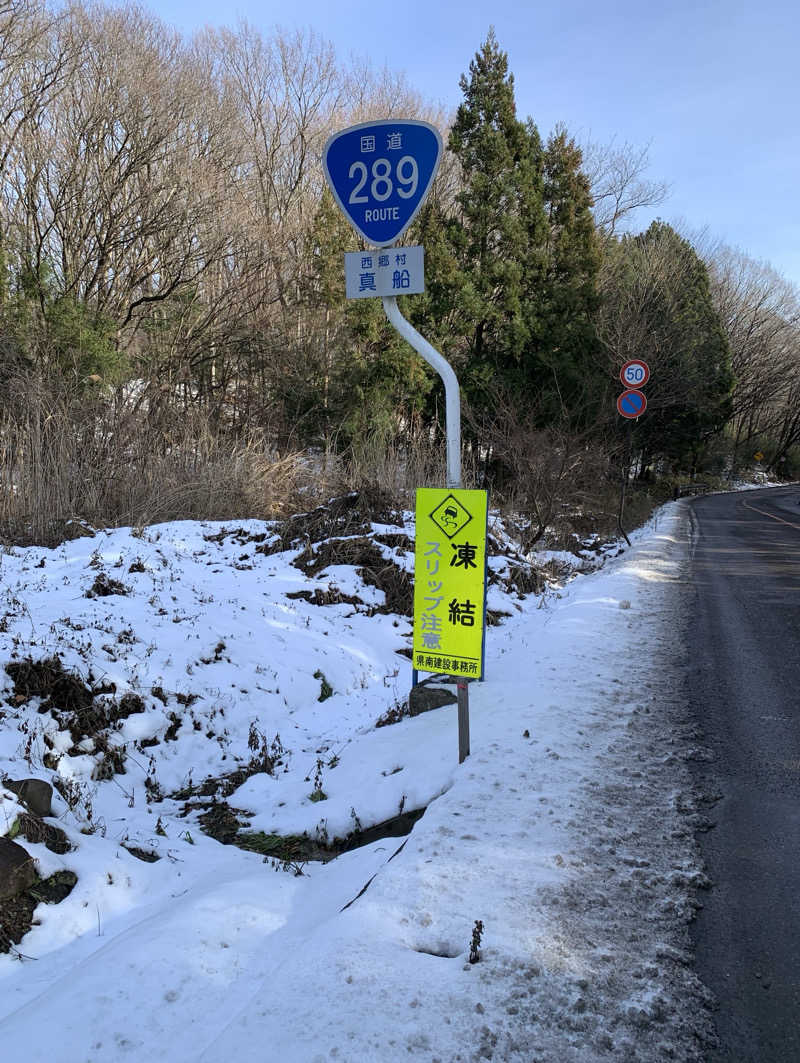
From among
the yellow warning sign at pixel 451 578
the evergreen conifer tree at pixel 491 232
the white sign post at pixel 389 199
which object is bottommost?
the yellow warning sign at pixel 451 578

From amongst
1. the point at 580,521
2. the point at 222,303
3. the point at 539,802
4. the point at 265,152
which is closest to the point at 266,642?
the point at 539,802

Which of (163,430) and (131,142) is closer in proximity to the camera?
(163,430)

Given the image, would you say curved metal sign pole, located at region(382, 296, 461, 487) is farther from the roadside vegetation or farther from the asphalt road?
the roadside vegetation

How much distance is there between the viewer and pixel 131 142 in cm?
1420

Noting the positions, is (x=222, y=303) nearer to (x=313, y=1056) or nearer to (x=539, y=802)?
(x=539, y=802)

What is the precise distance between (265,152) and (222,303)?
12.3 meters

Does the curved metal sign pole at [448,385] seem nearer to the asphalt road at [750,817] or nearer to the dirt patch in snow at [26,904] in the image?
the asphalt road at [750,817]

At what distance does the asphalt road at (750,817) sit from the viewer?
2.15m

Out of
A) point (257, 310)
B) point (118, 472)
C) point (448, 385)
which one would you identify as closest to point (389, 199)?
point (448, 385)

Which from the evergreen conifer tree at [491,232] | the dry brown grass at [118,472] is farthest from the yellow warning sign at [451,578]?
the evergreen conifer tree at [491,232]

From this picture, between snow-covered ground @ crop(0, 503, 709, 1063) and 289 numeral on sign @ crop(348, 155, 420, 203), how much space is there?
2848mm

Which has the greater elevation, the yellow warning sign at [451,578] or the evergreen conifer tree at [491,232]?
the evergreen conifer tree at [491,232]

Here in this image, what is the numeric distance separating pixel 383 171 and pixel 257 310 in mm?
14637

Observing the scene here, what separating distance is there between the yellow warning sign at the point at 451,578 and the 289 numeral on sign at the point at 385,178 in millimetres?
1331
